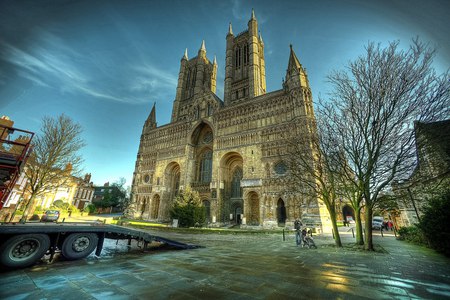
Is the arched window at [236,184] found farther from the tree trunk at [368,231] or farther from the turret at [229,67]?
the tree trunk at [368,231]

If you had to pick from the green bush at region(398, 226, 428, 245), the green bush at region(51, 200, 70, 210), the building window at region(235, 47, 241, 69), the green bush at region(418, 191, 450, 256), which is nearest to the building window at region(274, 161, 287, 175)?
the green bush at region(398, 226, 428, 245)

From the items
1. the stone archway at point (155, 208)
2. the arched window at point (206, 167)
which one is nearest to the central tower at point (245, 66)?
the arched window at point (206, 167)

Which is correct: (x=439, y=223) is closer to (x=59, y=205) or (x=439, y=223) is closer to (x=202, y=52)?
(x=59, y=205)

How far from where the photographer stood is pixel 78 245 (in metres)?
6.09

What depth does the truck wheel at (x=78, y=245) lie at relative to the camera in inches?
227

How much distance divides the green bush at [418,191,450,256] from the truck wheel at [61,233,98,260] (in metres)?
14.3

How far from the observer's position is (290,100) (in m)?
28.2

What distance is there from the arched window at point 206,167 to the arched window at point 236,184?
5.45m

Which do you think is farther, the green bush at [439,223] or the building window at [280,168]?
the building window at [280,168]

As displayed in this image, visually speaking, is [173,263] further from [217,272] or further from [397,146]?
[397,146]

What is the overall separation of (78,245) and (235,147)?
86.2 feet

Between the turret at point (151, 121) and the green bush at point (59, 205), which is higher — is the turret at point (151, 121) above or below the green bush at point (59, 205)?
above

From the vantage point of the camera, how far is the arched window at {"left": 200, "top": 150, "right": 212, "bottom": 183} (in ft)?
118

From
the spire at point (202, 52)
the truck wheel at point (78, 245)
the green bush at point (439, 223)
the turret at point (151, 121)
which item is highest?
the spire at point (202, 52)
